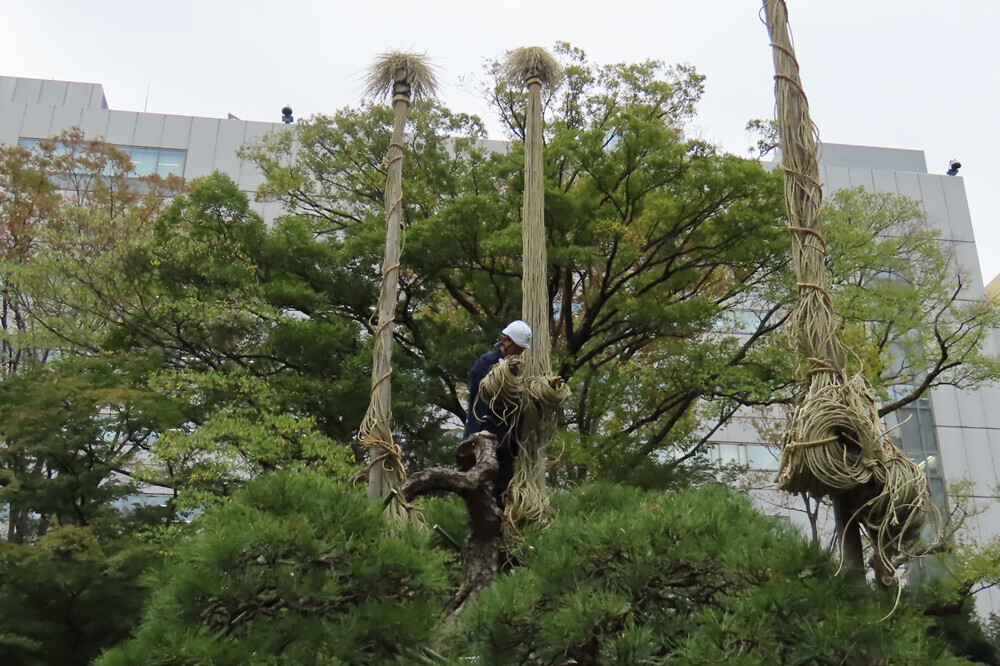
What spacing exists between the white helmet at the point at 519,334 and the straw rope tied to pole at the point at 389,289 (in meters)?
0.43

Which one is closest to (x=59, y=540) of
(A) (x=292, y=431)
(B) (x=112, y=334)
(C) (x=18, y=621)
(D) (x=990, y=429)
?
(C) (x=18, y=621)

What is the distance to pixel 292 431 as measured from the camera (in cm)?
568

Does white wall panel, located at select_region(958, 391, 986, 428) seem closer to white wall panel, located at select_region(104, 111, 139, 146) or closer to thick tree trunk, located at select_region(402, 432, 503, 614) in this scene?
thick tree trunk, located at select_region(402, 432, 503, 614)

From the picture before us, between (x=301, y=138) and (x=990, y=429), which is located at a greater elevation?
(x=301, y=138)

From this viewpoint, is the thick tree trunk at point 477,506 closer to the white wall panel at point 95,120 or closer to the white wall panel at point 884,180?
the white wall panel at point 884,180

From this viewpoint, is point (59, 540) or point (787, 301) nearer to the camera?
point (59, 540)

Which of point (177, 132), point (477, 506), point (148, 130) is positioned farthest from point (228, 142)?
point (477, 506)

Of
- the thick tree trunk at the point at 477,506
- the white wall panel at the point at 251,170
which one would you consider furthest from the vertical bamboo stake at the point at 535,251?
the white wall panel at the point at 251,170

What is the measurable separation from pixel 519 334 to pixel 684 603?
1274 mm

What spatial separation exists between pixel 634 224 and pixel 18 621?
5289mm

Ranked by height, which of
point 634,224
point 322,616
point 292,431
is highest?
point 634,224

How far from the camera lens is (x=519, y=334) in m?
3.04

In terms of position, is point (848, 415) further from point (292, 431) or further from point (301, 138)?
point (301, 138)

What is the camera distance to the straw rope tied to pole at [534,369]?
290cm
